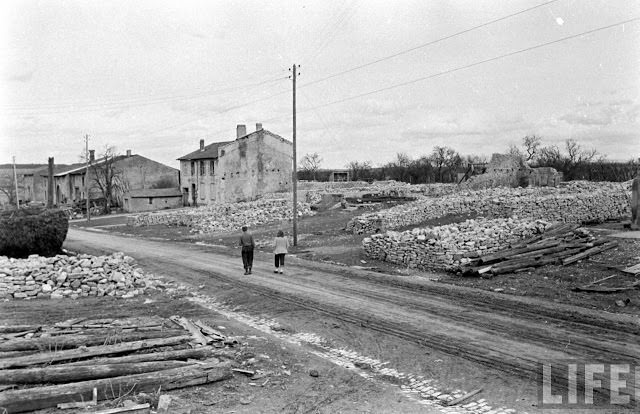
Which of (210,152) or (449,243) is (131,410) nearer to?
(449,243)

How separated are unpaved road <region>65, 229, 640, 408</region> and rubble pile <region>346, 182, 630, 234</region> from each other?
9048 millimetres

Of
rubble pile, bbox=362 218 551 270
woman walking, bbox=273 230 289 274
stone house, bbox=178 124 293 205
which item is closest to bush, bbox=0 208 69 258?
woman walking, bbox=273 230 289 274

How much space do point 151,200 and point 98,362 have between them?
5697 cm

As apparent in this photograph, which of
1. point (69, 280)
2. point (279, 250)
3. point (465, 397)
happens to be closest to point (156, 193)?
point (279, 250)

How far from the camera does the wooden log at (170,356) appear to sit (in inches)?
312

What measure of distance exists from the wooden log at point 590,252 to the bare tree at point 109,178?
5907 cm

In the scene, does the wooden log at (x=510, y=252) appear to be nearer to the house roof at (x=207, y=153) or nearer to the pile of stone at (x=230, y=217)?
the pile of stone at (x=230, y=217)

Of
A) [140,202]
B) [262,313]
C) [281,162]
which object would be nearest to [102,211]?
[140,202]

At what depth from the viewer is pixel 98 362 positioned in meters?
7.86

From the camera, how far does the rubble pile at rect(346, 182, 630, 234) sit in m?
25.3

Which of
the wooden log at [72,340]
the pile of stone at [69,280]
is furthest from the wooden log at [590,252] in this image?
the pile of stone at [69,280]

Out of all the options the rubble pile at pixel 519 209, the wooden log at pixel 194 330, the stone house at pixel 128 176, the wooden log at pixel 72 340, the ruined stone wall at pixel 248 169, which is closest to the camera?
the wooden log at pixel 72 340

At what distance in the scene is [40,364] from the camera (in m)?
7.86

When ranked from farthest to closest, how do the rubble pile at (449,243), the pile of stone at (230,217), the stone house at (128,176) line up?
the stone house at (128,176) → the pile of stone at (230,217) → the rubble pile at (449,243)
